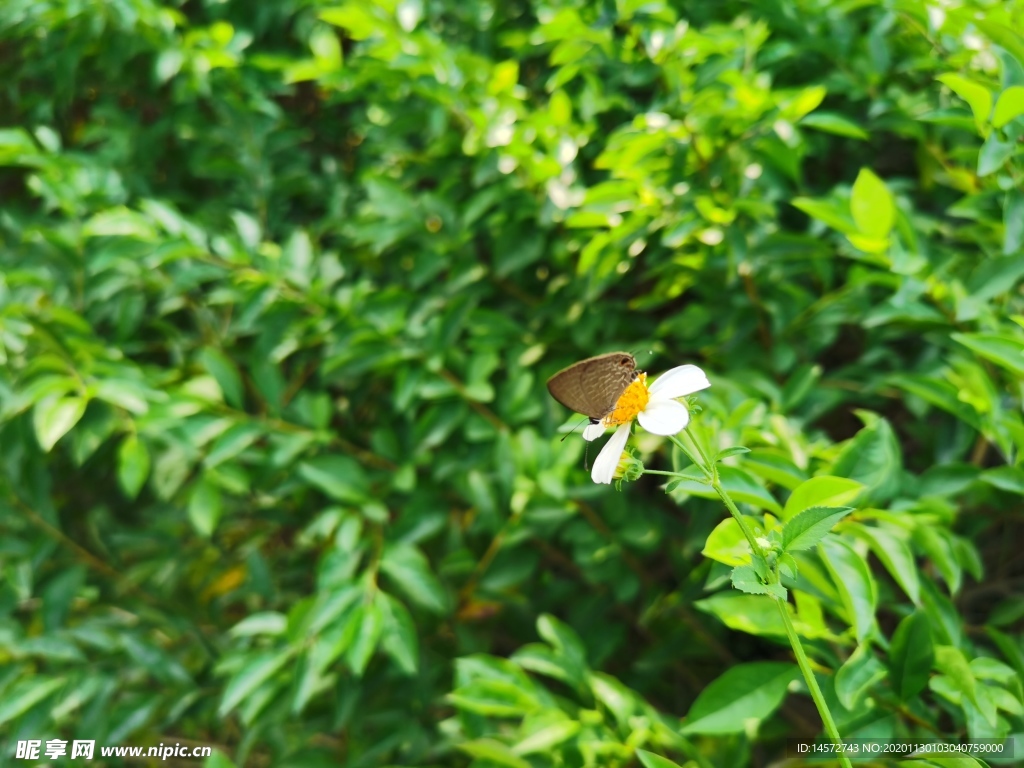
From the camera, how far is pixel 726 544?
655 mm

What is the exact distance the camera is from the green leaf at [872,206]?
2.81 ft

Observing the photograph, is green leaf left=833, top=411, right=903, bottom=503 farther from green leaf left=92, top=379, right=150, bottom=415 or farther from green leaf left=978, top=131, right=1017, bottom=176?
green leaf left=92, top=379, right=150, bottom=415

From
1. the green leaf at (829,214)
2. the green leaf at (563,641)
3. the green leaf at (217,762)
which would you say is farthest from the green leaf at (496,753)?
the green leaf at (829,214)

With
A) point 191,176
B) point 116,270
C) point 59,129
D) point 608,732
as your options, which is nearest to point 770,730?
point 608,732

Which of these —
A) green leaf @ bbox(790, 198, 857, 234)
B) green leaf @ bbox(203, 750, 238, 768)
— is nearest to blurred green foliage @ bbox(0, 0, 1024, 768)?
green leaf @ bbox(790, 198, 857, 234)

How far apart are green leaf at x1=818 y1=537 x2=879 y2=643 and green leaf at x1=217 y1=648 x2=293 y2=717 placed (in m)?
0.68

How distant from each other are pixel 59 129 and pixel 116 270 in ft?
2.12

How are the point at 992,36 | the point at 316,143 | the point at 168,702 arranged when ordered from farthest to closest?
1. the point at 316,143
2. the point at 168,702
3. the point at 992,36

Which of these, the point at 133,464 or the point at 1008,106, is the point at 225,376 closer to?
the point at 133,464

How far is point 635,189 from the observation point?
1062mm

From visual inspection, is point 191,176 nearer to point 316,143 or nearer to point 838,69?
point 316,143

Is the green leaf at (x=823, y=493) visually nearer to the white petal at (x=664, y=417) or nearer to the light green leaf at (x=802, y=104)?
the white petal at (x=664, y=417)

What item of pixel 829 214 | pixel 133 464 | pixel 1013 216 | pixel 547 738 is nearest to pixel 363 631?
pixel 547 738

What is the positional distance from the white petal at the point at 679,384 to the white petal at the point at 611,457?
35mm
